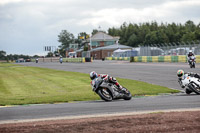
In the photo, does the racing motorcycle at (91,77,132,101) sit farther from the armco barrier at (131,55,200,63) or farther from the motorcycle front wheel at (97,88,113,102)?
the armco barrier at (131,55,200,63)

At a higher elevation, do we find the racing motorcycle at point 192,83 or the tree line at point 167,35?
the tree line at point 167,35

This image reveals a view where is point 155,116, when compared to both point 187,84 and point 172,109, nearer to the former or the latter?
point 172,109

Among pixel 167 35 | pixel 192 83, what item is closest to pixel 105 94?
pixel 192 83

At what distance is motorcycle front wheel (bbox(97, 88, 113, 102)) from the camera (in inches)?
577

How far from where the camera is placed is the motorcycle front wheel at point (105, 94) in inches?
577

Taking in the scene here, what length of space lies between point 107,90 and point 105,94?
0.17 metres

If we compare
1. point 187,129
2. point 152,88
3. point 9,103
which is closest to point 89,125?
point 187,129

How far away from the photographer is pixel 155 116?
9.70m

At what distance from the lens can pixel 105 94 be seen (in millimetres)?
14719

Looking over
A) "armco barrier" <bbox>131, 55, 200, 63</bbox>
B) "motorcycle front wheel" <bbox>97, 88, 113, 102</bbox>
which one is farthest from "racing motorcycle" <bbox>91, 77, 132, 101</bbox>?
"armco barrier" <bbox>131, 55, 200, 63</bbox>

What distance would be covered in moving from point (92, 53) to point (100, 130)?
143 meters

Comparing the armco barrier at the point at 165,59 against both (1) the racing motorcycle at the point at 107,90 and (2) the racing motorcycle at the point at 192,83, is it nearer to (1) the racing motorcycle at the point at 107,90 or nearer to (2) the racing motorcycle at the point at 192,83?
(2) the racing motorcycle at the point at 192,83

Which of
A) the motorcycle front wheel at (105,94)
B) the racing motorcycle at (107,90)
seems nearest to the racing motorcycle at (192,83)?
the racing motorcycle at (107,90)

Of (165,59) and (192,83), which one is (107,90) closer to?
(192,83)
